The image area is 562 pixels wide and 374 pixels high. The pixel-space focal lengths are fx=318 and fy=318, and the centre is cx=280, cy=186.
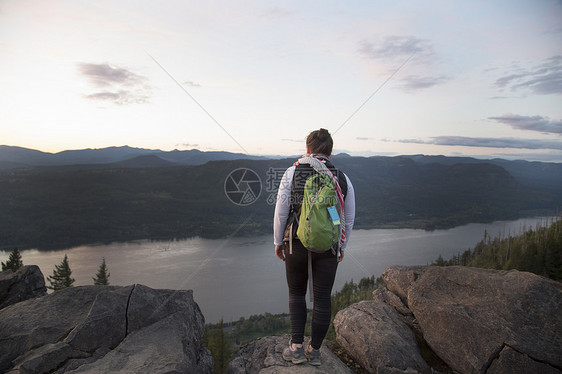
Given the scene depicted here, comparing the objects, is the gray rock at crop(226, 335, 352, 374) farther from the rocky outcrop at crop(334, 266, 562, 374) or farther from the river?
the river

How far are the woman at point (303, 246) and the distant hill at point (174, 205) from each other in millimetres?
86575

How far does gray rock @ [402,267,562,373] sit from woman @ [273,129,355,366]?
1.94m

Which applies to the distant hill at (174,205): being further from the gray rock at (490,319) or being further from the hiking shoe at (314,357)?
the hiking shoe at (314,357)

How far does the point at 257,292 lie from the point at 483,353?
60645 mm

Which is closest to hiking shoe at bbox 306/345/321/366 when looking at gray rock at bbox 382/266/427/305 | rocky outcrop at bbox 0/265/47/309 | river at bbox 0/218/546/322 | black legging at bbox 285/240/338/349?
black legging at bbox 285/240/338/349

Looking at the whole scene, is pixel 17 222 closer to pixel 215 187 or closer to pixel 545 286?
pixel 215 187

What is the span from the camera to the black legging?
3350mm

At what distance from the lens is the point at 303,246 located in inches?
132

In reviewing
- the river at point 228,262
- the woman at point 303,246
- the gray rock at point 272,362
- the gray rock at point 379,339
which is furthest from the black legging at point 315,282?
the river at point 228,262

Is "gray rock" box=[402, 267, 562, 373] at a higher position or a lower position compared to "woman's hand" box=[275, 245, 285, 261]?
lower

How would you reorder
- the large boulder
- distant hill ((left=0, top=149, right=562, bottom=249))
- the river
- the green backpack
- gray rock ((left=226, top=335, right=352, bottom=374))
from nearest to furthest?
the green backpack, gray rock ((left=226, top=335, right=352, bottom=374)), the large boulder, the river, distant hill ((left=0, top=149, right=562, bottom=249))

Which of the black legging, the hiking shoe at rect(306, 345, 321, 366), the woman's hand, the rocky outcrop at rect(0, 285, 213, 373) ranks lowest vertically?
the hiking shoe at rect(306, 345, 321, 366)

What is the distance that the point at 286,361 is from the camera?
12.5 ft

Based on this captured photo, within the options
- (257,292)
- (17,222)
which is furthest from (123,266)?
(17,222)
